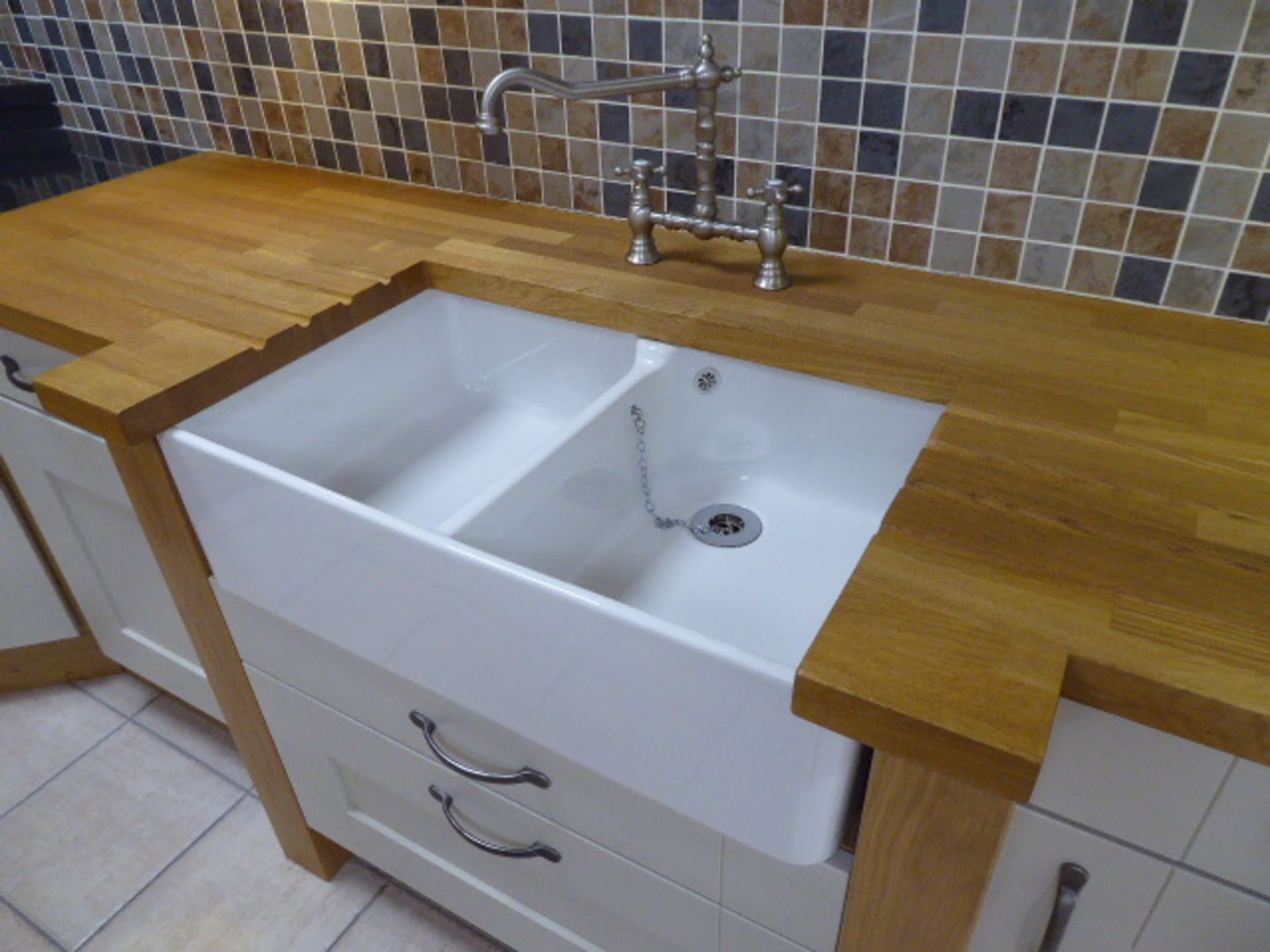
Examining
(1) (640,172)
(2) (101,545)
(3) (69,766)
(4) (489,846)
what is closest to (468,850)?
(4) (489,846)

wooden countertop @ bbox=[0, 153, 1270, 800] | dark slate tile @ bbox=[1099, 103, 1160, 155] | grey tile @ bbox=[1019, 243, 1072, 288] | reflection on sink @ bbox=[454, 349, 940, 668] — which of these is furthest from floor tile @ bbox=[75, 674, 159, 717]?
dark slate tile @ bbox=[1099, 103, 1160, 155]

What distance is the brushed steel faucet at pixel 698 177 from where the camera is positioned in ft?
3.16

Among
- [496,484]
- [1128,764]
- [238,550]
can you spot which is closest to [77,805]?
[238,550]

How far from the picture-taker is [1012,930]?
2.58 ft

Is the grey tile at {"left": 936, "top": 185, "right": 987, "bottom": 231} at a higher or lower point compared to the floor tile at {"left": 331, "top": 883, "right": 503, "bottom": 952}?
higher

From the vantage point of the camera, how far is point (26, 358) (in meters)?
1.16

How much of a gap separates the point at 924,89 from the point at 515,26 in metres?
0.56

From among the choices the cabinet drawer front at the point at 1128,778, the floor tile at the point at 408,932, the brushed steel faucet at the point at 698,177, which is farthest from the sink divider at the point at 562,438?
the floor tile at the point at 408,932

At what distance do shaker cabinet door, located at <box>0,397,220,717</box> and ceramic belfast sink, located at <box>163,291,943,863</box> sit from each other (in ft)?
1.10

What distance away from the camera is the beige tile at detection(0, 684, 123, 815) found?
161cm

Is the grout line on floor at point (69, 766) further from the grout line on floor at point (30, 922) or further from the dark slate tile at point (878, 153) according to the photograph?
the dark slate tile at point (878, 153)

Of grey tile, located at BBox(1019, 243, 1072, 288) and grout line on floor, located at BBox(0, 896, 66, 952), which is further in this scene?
grout line on floor, located at BBox(0, 896, 66, 952)

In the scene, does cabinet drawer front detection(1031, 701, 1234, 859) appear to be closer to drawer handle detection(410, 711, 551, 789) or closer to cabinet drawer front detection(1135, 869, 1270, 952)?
cabinet drawer front detection(1135, 869, 1270, 952)

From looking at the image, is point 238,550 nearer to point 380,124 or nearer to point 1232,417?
point 380,124
